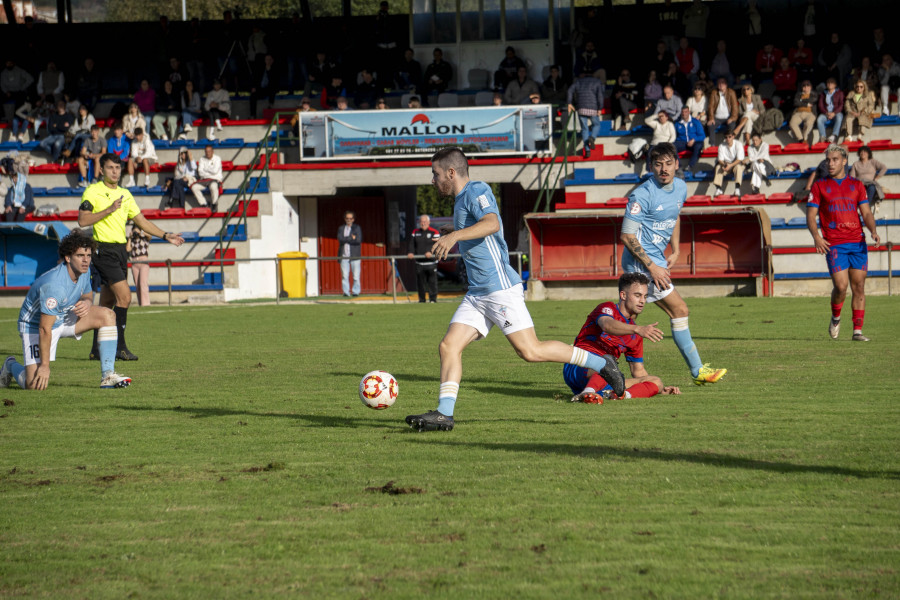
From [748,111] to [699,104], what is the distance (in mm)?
1208

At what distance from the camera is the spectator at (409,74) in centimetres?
2869

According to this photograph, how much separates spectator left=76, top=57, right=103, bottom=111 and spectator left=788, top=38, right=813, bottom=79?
66.4 ft

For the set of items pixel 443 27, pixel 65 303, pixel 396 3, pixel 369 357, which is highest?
pixel 396 3

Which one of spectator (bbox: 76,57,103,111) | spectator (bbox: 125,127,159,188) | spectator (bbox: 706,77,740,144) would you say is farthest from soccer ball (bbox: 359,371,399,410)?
spectator (bbox: 76,57,103,111)

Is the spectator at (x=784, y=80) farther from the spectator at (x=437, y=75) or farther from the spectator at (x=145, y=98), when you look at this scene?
the spectator at (x=145, y=98)

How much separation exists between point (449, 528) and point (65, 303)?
573 centimetres

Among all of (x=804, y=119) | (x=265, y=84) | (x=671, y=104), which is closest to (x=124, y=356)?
(x=671, y=104)

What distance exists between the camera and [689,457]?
5.40m

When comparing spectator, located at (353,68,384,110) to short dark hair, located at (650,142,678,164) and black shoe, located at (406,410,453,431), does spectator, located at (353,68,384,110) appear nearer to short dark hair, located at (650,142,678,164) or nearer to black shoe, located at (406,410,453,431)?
short dark hair, located at (650,142,678,164)

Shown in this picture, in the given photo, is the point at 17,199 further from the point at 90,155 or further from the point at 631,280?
the point at 631,280

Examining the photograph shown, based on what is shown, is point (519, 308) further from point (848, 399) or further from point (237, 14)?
point (237, 14)

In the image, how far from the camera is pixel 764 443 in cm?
575

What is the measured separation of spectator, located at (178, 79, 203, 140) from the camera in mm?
28266

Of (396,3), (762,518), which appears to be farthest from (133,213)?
(396,3)
